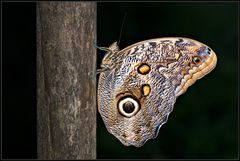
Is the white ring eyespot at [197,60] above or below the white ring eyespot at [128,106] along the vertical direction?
above

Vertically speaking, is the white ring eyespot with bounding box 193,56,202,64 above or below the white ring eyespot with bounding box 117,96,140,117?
above

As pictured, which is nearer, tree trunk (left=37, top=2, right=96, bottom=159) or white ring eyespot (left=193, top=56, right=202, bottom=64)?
tree trunk (left=37, top=2, right=96, bottom=159)

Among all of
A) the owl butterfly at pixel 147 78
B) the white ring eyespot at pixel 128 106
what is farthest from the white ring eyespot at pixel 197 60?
the white ring eyespot at pixel 128 106

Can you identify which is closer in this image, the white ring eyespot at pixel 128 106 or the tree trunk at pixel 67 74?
the tree trunk at pixel 67 74

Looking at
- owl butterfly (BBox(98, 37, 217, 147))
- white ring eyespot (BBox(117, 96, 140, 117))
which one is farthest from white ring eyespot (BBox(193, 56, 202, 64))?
white ring eyespot (BBox(117, 96, 140, 117))

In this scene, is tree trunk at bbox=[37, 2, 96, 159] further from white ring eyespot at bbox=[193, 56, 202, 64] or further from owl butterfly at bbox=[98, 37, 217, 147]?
white ring eyespot at bbox=[193, 56, 202, 64]

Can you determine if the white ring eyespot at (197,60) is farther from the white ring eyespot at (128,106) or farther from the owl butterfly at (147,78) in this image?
the white ring eyespot at (128,106)

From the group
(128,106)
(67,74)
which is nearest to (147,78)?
(128,106)
